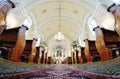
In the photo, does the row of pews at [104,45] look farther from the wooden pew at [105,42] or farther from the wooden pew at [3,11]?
the wooden pew at [3,11]

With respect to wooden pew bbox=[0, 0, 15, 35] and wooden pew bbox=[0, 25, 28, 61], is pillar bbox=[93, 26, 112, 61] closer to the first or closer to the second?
wooden pew bbox=[0, 25, 28, 61]

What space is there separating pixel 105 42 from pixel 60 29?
10.1 metres

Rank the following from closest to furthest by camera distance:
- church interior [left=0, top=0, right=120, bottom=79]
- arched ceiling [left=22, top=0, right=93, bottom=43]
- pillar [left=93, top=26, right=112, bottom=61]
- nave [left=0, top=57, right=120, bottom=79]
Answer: nave [left=0, top=57, right=120, bottom=79]
church interior [left=0, top=0, right=120, bottom=79]
pillar [left=93, top=26, right=112, bottom=61]
arched ceiling [left=22, top=0, right=93, bottom=43]

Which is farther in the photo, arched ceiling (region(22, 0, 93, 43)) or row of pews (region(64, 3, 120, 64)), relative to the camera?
arched ceiling (region(22, 0, 93, 43))

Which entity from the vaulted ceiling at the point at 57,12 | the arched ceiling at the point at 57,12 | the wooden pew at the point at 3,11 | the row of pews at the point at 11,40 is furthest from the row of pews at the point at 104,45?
the arched ceiling at the point at 57,12

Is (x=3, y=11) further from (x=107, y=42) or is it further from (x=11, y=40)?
(x=107, y=42)

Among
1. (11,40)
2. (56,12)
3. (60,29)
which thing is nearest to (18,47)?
(11,40)

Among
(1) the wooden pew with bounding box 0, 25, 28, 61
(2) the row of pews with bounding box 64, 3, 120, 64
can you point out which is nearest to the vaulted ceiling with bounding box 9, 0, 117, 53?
(2) the row of pews with bounding box 64, 3, 120, 64

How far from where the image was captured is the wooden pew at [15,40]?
4077 mm

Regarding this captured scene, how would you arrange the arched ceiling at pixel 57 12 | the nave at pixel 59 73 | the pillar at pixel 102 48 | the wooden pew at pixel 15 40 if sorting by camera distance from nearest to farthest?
the nave at pixel 59 73, the wooden pew at pixel 15 40, the pillar at pixel 102 48, the arched ceiling at pixel 57 12

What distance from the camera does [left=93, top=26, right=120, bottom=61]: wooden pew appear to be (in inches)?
170

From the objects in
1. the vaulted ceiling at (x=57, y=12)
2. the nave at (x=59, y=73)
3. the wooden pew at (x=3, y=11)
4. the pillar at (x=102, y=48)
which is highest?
the vaulted ceiling at (x=57, y=12)

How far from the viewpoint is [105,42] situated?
5074mm

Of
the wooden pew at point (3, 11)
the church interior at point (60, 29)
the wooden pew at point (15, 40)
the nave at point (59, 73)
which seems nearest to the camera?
the nave at point (59, 73)
